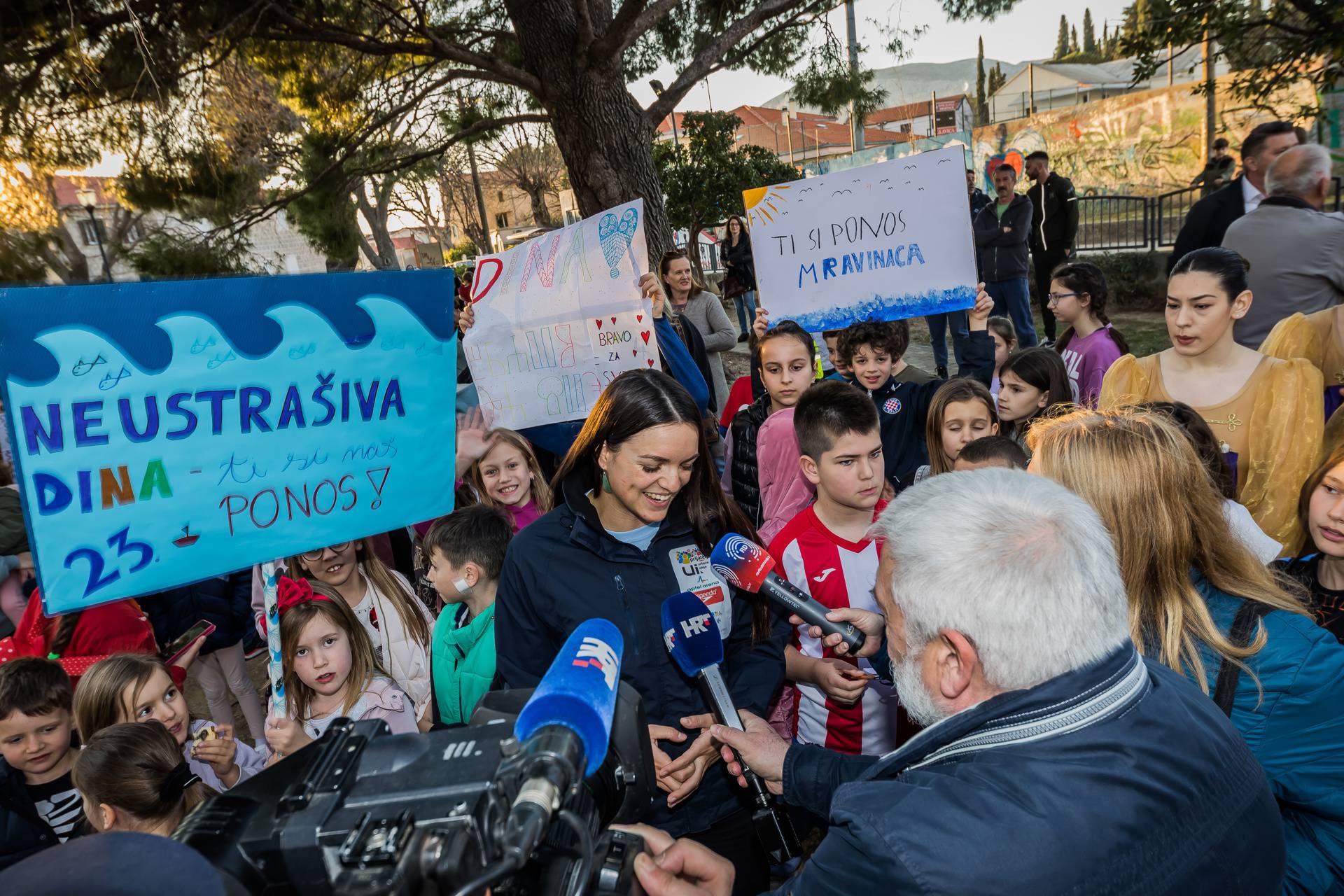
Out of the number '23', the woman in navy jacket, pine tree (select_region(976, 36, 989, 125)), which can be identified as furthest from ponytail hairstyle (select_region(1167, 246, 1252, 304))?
pine tree (select_region(976, 36, 989, 125))

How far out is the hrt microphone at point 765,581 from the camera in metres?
1.83

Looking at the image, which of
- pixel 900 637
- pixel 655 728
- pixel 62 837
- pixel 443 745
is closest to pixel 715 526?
pixel 655 728

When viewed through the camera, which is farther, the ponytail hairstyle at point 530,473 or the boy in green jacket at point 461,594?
the ponytail hairstyle at point 530,473

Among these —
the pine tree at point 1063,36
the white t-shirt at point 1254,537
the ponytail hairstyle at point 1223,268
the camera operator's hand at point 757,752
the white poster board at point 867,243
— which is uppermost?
the pine tree at point 1063,36

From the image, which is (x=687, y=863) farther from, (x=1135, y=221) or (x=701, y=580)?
(x=1135, y=221)

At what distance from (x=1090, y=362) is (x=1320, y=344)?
1.13m

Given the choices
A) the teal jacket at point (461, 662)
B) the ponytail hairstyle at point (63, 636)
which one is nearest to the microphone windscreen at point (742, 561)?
the teal jacket at point (461, 662)

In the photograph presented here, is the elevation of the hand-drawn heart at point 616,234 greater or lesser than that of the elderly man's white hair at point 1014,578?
greater

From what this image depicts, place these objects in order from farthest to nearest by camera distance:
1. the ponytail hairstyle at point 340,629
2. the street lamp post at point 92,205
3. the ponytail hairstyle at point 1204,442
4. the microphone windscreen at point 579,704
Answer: the street lamp post at point 92,205
the ponytail hairstyle at point 340,629
the ponytail hairstyle at point 1204,442
the microphone windscreen at point 579,704

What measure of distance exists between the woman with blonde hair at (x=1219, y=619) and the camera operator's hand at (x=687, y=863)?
984mm

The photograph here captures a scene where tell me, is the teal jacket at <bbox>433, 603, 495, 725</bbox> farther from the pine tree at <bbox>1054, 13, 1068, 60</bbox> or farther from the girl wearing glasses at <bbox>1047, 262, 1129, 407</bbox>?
the pine tree at <bbox>1054, 13, 1068, 60</bbox>

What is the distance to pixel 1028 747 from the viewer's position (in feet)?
3.71

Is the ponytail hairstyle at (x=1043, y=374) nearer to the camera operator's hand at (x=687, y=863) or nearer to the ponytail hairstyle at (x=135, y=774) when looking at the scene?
the camera operator's hand at (x=687, y=863)

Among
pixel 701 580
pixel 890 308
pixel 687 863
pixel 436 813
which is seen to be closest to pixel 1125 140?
pixel 890 308
